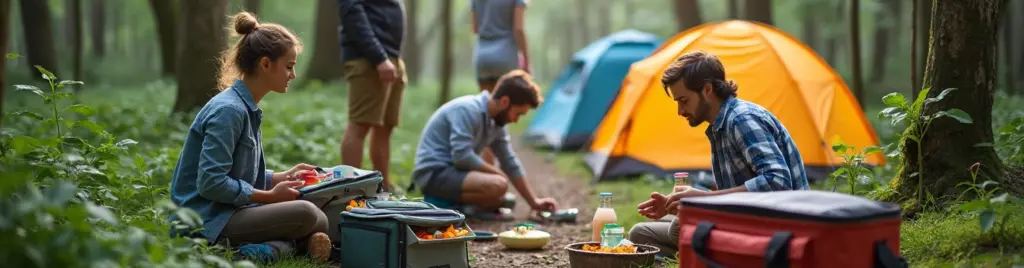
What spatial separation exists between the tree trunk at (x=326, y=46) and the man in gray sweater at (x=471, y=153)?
10646 millimetres

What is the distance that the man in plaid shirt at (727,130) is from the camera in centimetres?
375

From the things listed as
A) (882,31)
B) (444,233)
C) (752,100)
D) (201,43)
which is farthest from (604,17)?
(444,233)

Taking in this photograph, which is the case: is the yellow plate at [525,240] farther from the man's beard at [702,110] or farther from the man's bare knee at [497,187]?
the man's beard at [702,110]

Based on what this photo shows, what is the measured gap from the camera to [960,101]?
4438 mm

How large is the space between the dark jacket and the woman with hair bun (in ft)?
5.61

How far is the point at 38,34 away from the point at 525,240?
15688 mm

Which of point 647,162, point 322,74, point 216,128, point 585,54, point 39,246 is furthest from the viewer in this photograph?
point 322,74

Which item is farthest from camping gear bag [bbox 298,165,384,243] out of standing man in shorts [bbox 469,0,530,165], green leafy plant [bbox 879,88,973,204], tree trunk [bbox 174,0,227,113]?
tree trunk [bbox 174,0,227,113]

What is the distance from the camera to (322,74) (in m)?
16.9

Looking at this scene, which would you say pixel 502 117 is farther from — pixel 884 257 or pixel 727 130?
pixel 884 257

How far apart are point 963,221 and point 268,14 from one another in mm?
27560

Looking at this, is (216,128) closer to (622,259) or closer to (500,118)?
(622,259)

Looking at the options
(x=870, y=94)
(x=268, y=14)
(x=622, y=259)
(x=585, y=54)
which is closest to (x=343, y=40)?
(x=622, y=259)

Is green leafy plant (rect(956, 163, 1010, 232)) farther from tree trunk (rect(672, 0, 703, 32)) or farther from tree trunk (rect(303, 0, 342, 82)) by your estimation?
tree trunk (rect(303, 0, 342, 82))
